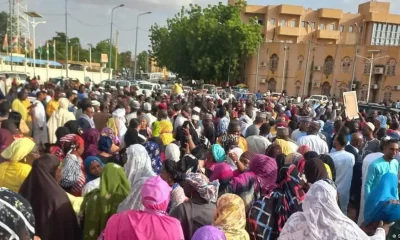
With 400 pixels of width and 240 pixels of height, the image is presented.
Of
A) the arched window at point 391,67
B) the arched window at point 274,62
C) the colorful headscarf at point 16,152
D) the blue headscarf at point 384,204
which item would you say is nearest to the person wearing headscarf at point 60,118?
the colorful headscarf at point 16,152

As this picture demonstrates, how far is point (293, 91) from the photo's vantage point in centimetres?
4406

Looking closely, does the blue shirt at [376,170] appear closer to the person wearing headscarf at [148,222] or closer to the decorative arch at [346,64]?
the person wearing headscarf at [148,222]

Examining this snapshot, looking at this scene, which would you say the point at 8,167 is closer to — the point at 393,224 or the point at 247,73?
the point at 393,224

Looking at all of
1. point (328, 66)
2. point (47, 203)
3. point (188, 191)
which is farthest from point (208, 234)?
point (328, 66)

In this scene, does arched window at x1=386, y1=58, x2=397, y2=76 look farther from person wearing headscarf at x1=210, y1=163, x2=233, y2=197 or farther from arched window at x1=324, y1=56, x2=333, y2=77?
person wearing headscarf at x1=210, y1=163, x2=233, y2=197

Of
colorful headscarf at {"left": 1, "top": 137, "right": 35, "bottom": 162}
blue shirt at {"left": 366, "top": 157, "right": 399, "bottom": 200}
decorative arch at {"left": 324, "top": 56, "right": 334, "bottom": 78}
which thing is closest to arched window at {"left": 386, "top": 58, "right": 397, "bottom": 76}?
decorative arch at {"left": 324, "top": 56, "right": 334, "bottom": 78}

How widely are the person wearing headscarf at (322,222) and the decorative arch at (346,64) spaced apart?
41.8 m

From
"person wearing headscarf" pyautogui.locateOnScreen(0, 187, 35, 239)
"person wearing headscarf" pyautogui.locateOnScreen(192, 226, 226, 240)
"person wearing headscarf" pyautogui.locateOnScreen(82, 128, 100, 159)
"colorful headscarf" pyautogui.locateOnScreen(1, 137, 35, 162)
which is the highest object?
"person wearing headscarf" pyautogui.locateOnScreen(0, 187, 35, 239)

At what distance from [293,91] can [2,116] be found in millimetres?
40378

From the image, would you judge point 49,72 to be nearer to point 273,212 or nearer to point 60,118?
point 60,118

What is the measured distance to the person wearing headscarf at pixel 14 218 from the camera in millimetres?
1815

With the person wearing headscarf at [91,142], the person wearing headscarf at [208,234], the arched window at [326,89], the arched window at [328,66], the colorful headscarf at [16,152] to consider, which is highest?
the arched window at [328,66]

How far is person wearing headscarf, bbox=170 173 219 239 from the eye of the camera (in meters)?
3.00

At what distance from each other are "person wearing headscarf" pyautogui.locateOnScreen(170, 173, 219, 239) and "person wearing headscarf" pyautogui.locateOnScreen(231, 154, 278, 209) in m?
0.72
